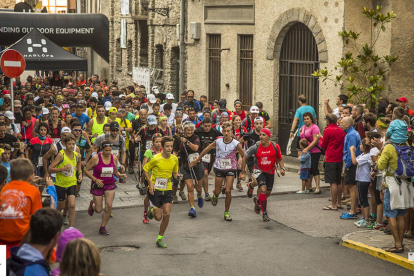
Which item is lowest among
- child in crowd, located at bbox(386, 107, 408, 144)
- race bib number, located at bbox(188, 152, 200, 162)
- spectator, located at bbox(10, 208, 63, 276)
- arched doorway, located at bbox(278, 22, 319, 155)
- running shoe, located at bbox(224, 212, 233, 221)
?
running shoe, located at bbox(224, 212, 233, 221)

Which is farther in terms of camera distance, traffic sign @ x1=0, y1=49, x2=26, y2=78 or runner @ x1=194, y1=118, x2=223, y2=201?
traffic sign @ x1=0, y1=49, x2=26, y2=78

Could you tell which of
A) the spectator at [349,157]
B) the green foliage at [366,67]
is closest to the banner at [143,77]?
the green foliage at [366,67]

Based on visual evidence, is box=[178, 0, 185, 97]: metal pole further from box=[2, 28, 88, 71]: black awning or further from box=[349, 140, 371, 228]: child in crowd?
box=[349, 140, 371, 228]: child in crowd

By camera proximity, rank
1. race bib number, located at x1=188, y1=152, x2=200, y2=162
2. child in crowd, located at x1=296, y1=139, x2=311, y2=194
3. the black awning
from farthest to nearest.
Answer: the black awning
child in crowd, located at x1=296, y1=139, x2=311, y2=194
race bib number, located at x1=188, y1=152, x2=200, y2=162

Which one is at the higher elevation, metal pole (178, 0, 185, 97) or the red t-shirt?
metal pole (178, 0, 185, 97)

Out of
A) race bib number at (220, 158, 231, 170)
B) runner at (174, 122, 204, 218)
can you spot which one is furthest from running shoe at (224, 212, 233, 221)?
runner at (174, 122, 204, 218)

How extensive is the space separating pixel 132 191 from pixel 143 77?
1090cm

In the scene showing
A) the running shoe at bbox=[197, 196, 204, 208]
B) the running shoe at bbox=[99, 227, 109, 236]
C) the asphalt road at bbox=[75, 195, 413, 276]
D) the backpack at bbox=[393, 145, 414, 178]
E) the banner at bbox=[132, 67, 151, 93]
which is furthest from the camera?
the banner at bbox=[132, 67, 151, 93]

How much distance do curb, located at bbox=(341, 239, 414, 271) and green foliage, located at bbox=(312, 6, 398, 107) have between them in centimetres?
587

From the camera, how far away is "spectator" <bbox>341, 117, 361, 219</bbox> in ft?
35.1

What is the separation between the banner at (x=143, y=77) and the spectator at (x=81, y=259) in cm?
1933

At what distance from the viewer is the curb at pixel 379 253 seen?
26.0 feet

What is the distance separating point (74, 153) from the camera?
10031 millimetres

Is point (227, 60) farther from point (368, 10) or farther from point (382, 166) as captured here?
point (382, 166)
